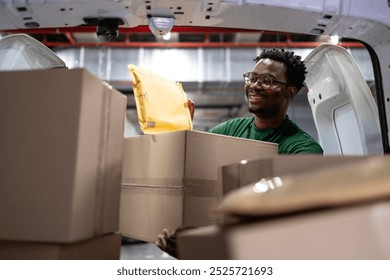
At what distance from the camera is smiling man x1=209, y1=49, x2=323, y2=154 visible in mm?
1825

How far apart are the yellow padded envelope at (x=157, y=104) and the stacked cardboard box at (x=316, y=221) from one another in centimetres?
89

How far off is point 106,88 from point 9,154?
0.91 ft

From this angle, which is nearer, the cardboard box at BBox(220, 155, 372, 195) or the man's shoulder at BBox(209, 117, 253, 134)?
the cardboard box at BBox(220, 155, 372, 195)

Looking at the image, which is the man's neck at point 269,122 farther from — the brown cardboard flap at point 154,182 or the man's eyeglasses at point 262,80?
the brown cardboard flap at point 154,182

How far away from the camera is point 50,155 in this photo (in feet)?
2.62

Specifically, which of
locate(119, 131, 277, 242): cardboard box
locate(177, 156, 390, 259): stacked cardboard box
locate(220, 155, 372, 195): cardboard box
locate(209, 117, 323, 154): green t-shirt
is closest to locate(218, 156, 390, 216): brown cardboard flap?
locate(177, 156, 390, 259): stacked cardboard box

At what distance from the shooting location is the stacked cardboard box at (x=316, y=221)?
0.58m

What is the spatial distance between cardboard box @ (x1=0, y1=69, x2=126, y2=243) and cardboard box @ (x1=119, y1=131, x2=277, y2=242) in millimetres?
342

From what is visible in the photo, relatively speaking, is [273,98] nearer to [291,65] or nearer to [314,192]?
[291,65]

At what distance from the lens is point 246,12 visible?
4.37 ft

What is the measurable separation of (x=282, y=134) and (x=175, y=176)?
85cm

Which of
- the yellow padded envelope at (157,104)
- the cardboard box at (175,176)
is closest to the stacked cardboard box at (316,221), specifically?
the cardboard box at (175,176)

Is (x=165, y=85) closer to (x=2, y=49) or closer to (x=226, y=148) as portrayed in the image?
(x=226, y=148)

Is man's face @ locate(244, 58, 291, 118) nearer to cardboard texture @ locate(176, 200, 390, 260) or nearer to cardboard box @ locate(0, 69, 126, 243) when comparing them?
cardboard box @ locate(0, 69, 126, 243)
